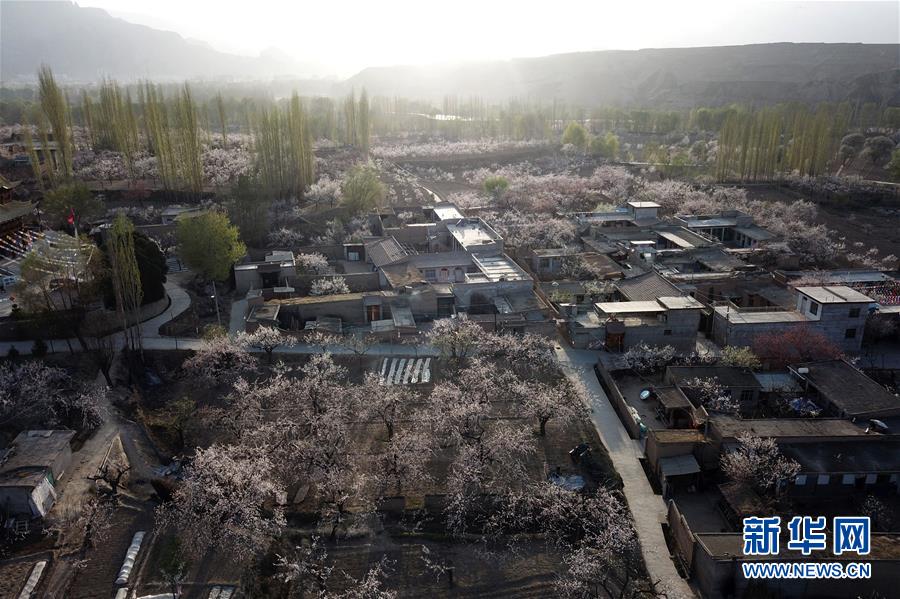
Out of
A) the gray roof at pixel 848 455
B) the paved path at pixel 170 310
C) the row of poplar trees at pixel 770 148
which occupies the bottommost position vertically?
the gray roof at pixel 848 455

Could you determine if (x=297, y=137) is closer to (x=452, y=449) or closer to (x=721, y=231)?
(x=721, y=231)

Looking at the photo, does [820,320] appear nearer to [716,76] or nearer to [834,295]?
[834,295]

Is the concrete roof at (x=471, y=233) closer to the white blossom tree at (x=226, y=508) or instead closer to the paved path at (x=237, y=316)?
the paved path at (x=237, y=316)

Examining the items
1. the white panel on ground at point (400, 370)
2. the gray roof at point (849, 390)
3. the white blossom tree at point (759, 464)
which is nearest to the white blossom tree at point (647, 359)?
the gray roof at point (849, 390)

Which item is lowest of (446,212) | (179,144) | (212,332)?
(212,332)

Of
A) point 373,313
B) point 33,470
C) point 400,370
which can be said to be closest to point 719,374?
point 400,370

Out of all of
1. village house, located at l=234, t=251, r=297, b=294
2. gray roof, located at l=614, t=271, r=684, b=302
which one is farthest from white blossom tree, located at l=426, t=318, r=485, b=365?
village house, located at l=234, t=251, r=297, b=294
